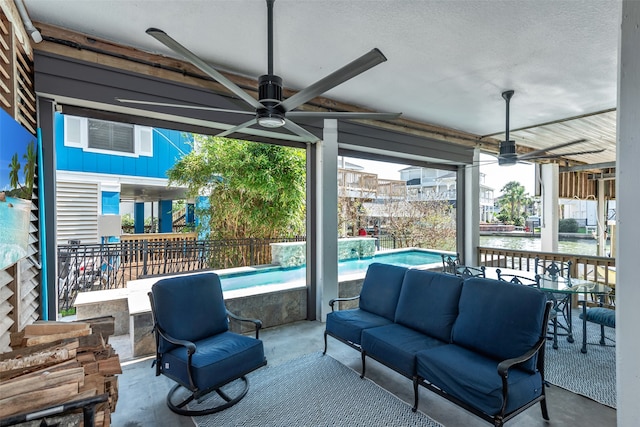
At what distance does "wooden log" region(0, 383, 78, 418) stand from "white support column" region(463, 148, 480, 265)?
6434mm

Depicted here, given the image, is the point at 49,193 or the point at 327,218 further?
the point at 327,218

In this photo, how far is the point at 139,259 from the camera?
4672 mm

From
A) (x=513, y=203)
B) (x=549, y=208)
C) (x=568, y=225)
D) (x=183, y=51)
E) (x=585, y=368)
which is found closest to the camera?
(x=183, y=51)

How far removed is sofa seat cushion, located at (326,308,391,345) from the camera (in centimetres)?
304

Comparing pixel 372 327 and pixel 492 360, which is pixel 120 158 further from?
pixel 492 360

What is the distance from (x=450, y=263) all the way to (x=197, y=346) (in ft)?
11.9

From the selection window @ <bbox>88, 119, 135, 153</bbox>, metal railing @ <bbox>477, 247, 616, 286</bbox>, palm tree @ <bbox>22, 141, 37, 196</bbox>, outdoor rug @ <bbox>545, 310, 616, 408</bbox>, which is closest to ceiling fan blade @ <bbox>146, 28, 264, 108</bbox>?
palm tree @ <bbox>22, 141, 37, 196</bbox>

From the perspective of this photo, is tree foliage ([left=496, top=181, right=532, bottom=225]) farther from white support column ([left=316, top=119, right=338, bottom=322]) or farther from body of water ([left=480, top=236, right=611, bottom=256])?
white support column ([left=316, top=119, right=338, bottom=322])

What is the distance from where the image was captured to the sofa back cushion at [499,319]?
7.23ft

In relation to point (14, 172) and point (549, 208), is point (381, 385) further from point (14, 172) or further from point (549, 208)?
point (549, 208)

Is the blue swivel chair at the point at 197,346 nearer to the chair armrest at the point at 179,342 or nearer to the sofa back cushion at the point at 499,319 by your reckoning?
the chair armrest at the point at 179,342

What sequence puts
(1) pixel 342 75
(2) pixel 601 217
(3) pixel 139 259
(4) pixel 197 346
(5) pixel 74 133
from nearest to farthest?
(1) pixel 342 75, (4) pixel 197 346, (3) pixel 139 259, (5) pixel 74 133, (2) pixel 601 217

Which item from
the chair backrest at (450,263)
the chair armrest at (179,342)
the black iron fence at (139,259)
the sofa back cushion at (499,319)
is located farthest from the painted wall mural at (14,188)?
the chair backrest at (450,263)

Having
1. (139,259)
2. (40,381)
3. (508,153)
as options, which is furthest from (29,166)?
(508,153)
